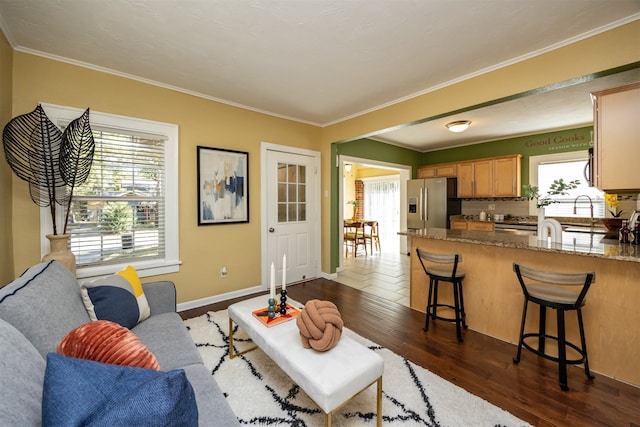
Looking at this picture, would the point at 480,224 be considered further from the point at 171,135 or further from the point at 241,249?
the point at 171,135

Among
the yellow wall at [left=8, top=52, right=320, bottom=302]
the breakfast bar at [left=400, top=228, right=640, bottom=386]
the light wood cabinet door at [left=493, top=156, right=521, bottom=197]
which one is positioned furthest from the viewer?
the light wood cabinet door at [left=493, top=156, right=521, bottom=197]

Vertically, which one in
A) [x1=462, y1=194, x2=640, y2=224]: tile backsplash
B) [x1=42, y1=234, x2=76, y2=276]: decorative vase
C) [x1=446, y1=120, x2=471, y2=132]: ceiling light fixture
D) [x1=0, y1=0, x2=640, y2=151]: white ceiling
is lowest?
[x1=42, y1=234, x2=76, y2=276]: decorative vase

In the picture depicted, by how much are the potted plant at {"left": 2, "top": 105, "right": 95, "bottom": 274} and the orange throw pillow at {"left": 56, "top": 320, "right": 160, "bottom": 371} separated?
1.80m

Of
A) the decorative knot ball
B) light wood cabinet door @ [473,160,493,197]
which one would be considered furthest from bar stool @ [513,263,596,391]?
light wood cabinet door @ [473,160,493,197]

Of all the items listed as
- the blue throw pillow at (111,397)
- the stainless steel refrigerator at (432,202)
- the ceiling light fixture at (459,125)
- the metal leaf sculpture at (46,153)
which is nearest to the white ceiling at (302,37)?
the metal leaf sculpture at (46,153)

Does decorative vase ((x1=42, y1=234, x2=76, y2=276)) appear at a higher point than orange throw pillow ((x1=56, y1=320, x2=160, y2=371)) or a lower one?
higher

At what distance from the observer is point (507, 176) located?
5.22 m

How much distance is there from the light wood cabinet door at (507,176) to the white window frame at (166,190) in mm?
5695

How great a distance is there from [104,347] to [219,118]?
10.2ft

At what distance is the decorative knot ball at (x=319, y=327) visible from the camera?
1470mm

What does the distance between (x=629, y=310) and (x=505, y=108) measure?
9.49ft

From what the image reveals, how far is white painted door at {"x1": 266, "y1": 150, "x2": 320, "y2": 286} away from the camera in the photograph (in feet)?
13.0

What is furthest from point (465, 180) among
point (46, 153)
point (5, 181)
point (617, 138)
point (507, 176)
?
point (5, 181)

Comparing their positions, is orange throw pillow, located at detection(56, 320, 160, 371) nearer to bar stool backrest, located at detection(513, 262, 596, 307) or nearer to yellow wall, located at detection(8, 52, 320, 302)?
yellow wall, located at detection(8, 52, 320, 302)
